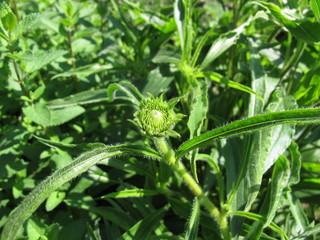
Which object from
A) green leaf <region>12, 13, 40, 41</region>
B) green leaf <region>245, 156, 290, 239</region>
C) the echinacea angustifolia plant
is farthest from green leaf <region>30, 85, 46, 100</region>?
green leaf <region>245, 156, 290, 239</region>

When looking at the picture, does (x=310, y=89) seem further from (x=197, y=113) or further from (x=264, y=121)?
(x=264, y=121)

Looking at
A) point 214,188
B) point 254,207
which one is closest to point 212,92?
point 214,188

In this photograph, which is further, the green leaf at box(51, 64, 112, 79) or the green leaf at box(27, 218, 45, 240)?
the green leaf at box(51, 64, 112, 79)

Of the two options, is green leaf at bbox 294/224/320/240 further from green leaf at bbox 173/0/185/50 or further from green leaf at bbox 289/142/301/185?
green leaf at bbox 173/0/185/50

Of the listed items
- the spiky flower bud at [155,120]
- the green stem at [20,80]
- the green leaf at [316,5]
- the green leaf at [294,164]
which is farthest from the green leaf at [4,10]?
the green leaf at [294,164]

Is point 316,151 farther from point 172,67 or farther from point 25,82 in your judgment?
point 25,82

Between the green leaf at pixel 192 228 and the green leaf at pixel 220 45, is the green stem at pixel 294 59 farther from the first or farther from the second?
the green leaf at pixel 192 228

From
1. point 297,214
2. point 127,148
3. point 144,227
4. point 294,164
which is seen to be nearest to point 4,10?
point 127,148
